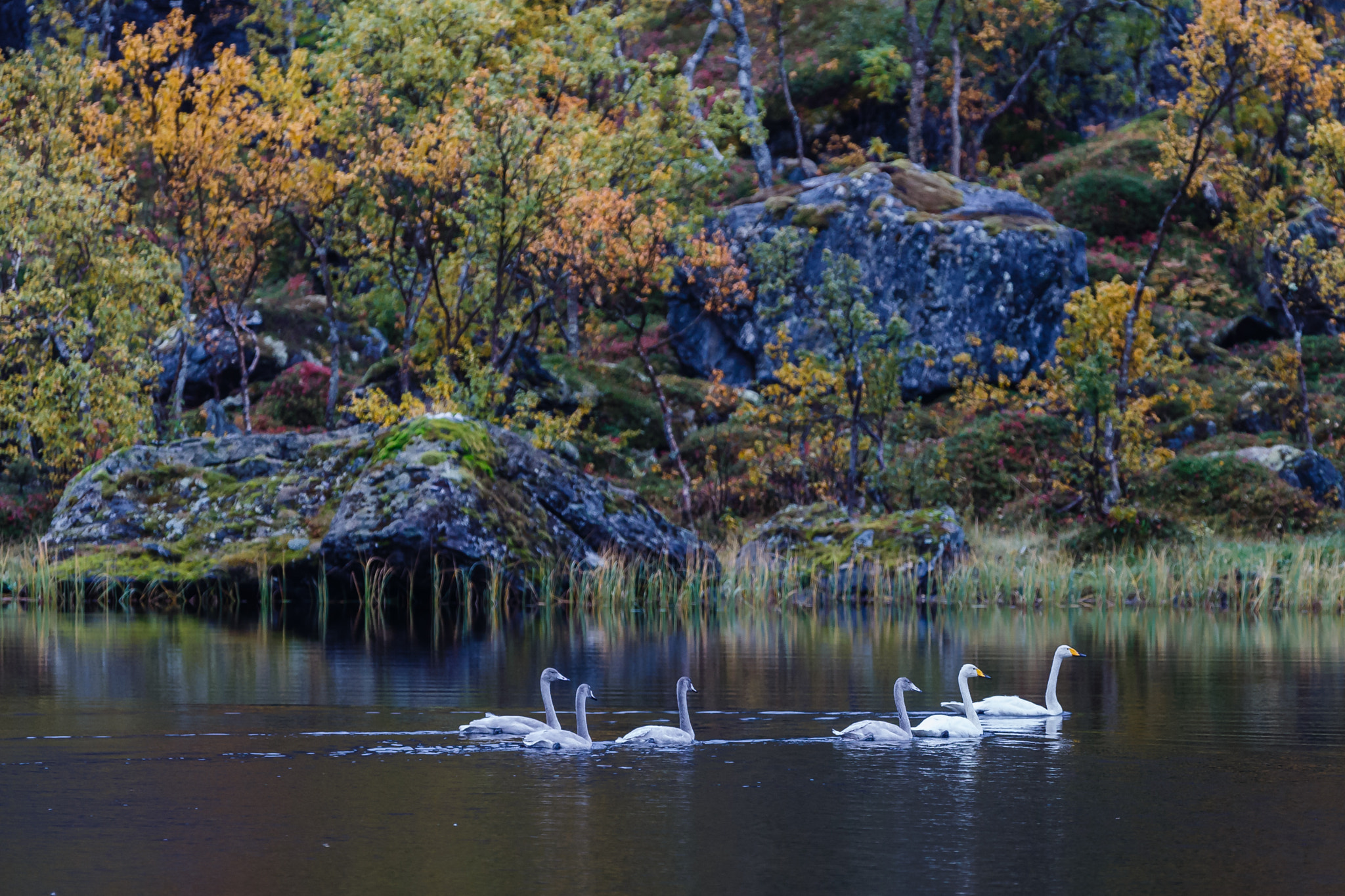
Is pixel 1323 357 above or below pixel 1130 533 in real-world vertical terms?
above

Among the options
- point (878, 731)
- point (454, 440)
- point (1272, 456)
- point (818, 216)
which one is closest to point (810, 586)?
point (454, 440)

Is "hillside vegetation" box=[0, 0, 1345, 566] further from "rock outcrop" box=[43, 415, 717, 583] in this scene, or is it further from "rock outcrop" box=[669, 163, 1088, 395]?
"rock outcrop" box=[43, 415, 717, 583]

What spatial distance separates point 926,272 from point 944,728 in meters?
34.7

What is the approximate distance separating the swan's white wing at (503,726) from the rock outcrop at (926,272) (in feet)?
106

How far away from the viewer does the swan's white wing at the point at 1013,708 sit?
13.9 metres

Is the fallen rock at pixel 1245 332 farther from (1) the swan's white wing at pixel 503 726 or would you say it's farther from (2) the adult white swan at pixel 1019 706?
(1) the swan's white wing at pixel 503 726

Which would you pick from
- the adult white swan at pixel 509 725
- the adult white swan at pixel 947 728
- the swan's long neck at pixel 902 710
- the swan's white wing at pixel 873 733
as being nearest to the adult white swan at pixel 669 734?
the adult white swan at pixel 509 725

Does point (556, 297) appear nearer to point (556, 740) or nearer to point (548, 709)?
point (548, 709)

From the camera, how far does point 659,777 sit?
10961 mm

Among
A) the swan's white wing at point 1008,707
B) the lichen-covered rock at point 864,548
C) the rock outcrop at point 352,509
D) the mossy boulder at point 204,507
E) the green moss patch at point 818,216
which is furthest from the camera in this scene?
the green moss patch at point 818,216

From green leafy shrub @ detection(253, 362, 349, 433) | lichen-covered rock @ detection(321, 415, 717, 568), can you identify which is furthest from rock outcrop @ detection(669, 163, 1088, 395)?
lichen-covered rock @ detection(321, 415, 717, 568)

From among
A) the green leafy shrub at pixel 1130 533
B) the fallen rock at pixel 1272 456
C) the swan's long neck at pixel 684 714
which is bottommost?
the swan's long neck at pixel 684 714

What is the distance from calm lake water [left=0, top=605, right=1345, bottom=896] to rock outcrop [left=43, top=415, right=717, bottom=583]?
6245 millimetres

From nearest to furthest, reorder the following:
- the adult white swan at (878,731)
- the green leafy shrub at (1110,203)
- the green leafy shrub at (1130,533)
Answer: the adult white swan at (878,731) → the green leafy shrub at (1130,533) → the green leafy shrub at (1110,203)
